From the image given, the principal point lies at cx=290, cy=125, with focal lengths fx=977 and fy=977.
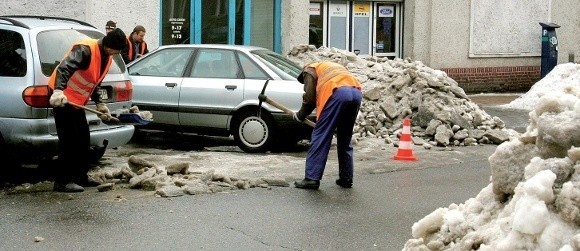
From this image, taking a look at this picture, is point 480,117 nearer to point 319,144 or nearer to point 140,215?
point 319,144

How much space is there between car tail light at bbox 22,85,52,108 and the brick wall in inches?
566

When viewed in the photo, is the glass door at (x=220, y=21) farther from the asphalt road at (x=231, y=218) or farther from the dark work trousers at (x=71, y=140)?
the dark work trousers at (x=71, y=140)

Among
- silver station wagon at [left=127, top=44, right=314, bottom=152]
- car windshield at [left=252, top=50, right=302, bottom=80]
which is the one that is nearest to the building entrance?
car windshield at [left=252, top=50, right=302, bottom=80]

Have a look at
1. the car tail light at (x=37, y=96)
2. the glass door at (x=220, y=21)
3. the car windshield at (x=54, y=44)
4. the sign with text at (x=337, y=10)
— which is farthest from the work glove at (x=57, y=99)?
the sign with text at (x=337, y=10)

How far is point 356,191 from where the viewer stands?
9.89 m

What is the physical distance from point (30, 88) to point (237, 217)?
9.03 feet

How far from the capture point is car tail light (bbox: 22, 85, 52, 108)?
9.64 meters

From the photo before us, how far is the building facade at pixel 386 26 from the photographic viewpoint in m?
18.2

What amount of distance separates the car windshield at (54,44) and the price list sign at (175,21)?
823 cm

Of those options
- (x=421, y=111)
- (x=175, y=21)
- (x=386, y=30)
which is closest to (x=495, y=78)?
(x=386, y=30)

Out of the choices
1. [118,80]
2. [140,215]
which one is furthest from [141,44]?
[140,215]

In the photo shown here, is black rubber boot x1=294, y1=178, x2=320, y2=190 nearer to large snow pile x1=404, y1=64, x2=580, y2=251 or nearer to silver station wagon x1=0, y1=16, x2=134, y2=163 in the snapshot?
silver station wagon x1=0, y1=16, x2=134, y2=163

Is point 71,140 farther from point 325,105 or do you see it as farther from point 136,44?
point 136,44

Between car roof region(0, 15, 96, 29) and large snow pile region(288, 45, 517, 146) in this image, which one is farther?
large snow pile region(288, 45, 517, 146)
